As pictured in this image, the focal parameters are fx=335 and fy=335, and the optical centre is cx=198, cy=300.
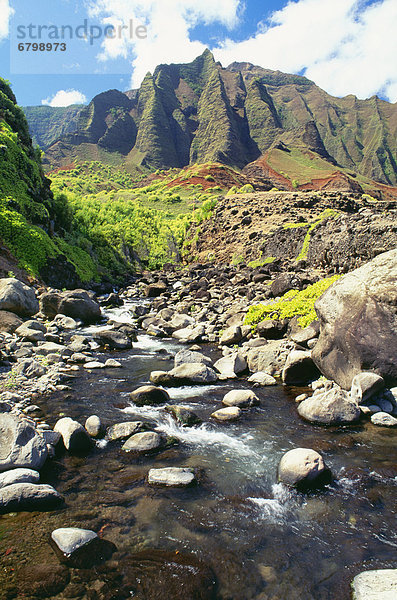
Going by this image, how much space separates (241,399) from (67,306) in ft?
40.7

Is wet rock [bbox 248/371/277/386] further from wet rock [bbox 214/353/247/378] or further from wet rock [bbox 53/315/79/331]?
wet rock [bbox 53/315/79/331]

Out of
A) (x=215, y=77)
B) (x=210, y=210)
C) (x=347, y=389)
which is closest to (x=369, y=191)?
(x=210, y=210)

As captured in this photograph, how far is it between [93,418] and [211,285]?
1950cm

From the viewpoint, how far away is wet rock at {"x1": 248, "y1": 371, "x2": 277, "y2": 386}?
9570 mm

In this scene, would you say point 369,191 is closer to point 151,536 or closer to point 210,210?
point 210,210

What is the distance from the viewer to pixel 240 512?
473 centimetres

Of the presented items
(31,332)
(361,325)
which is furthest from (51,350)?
(361,325)

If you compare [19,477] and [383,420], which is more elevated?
[19,477]

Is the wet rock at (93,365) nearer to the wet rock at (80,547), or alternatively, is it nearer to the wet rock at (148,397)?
the wet rock at (148,397)

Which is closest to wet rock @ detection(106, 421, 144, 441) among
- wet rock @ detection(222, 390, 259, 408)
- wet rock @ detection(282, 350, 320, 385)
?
wet rock @ detection(222, 390, 259, 408)

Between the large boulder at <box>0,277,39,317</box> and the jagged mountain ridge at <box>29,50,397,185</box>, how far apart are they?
129m

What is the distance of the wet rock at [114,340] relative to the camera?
14.0m

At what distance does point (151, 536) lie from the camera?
4199 millimetres

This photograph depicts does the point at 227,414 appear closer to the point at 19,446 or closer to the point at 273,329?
the point at 19,446
